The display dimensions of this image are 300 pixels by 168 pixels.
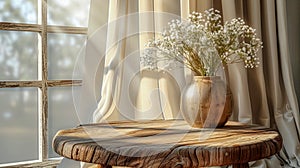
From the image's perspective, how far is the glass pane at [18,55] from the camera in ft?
5.78

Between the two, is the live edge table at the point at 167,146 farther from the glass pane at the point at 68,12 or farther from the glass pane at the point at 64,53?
the glass pane at the point at 68,12

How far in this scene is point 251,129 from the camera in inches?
55.2

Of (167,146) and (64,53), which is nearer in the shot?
(167,146)

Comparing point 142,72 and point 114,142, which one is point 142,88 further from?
point 114,142

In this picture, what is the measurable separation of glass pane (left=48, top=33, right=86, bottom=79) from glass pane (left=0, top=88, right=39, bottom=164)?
5.9 inches

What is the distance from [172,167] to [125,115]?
31.9 inches

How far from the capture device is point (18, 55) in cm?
180

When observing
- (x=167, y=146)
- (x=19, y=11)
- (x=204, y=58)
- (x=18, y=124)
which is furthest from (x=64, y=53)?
(x=167, y=146)

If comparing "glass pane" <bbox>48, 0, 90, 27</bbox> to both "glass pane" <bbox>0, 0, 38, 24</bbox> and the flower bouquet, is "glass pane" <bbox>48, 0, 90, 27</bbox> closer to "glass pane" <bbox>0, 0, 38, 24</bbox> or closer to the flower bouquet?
"glass pane" <bbox>0, 0, 38, 24</bbox>

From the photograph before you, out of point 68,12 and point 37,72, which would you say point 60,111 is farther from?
point 68,12

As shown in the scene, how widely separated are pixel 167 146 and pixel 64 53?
1.01 meters

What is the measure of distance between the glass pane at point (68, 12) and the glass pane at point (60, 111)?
0.35 metres

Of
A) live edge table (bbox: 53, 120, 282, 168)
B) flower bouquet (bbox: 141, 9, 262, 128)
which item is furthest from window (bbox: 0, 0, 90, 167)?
flower bouquet (bbox: 141, 9, 262, 128)

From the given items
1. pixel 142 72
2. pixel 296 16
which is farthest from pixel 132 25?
pixel 296 16
